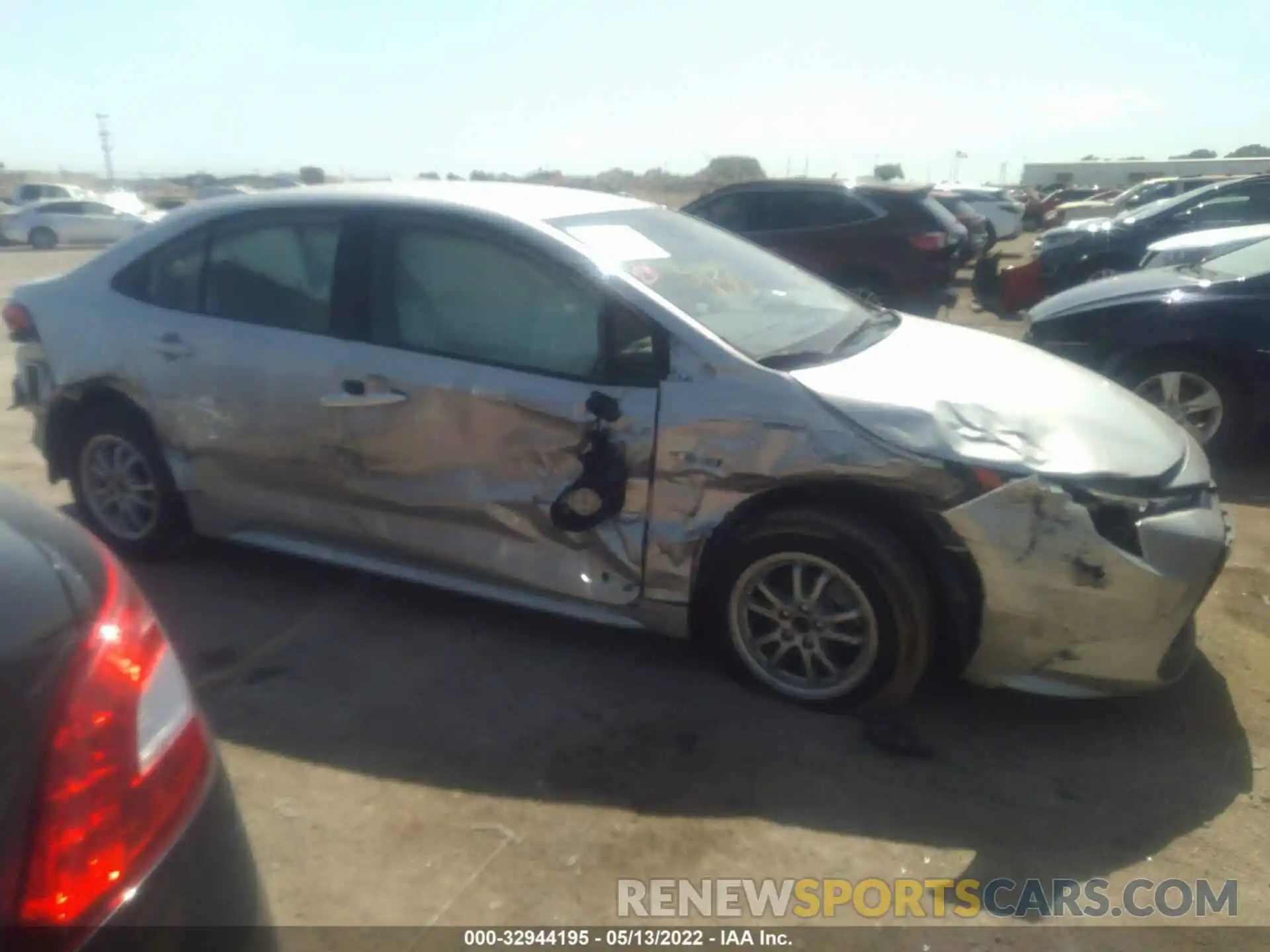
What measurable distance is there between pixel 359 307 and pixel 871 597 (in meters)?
2.12

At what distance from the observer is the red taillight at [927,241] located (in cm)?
1170

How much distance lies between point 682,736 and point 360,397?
5.49ft

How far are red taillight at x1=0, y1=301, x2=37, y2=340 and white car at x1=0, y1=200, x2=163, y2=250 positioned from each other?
2519 cm

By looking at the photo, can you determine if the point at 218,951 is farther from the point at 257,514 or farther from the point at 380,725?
the point at 257,514

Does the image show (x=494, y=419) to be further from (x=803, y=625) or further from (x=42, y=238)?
(x=42, y=238)

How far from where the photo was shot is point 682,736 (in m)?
3.41

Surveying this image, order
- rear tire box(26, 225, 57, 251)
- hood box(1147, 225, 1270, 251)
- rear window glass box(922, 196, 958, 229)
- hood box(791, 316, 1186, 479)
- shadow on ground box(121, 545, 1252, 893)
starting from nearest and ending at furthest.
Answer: shadow on ground box(121, 545, 1252, 893), hood box(791, 316, 1186, 479), hood box(1147, 225, 1270, 251), rear window glass box(922, 196, 958, 229), rear tire box(26, 225, 57, 251)

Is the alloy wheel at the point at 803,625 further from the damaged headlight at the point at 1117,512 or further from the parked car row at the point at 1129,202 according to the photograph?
the parked car row at the point at 1129,202

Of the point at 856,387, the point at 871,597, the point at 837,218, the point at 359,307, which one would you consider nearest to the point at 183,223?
the point at 359,307

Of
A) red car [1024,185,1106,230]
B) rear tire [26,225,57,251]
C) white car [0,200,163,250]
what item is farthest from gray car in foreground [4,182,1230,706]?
red car [1024,185,1106,230]

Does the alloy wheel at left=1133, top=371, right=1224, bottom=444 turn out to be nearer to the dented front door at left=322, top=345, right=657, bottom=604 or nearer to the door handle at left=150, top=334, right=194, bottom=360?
the dented front door at left=322, top=345, right=657, bottom=604

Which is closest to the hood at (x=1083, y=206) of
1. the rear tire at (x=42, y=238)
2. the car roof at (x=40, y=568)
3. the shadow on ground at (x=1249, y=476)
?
the shadow on ground at (x=1249, y=476)

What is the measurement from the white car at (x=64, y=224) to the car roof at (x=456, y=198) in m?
26.0

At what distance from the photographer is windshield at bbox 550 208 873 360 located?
374 centimetres
